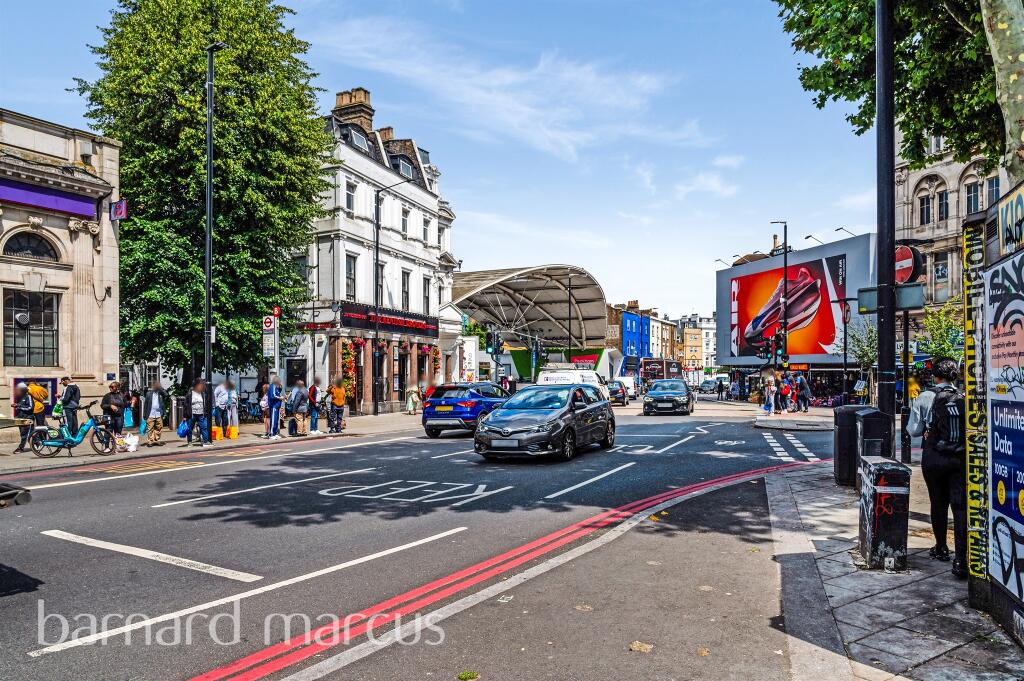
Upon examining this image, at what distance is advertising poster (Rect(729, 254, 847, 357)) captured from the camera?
50.3m

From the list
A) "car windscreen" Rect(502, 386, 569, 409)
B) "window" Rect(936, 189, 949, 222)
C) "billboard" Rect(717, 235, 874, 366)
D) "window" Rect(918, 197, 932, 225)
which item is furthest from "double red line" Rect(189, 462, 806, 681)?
"window" Rect(918, 197, 932, 225)

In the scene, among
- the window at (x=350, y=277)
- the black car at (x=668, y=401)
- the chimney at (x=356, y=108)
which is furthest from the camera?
the chimney at (x=356, y=108)

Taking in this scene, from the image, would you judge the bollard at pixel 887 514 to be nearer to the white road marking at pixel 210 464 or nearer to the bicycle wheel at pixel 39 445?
the white road marking at pixel 210 464

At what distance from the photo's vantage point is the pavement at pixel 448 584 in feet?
14.0

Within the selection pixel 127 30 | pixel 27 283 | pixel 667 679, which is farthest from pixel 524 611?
pixel 127 30

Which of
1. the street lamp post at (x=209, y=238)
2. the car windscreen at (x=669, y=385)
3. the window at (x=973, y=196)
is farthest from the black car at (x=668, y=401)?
the window at (x=973, y=196)

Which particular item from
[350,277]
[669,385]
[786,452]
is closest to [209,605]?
[786,452]

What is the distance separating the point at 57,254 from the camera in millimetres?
19922

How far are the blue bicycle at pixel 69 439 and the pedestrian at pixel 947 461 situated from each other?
15836 mm

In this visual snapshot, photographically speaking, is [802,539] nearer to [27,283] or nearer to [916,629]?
[916,629]

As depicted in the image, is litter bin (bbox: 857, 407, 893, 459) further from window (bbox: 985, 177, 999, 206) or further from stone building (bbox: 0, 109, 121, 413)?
window (bbox: 985, 177, 999, 206)

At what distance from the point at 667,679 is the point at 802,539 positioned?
3.87m

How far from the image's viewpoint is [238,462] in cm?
1443

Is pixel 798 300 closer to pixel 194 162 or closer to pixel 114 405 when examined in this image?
pixel 194 162
